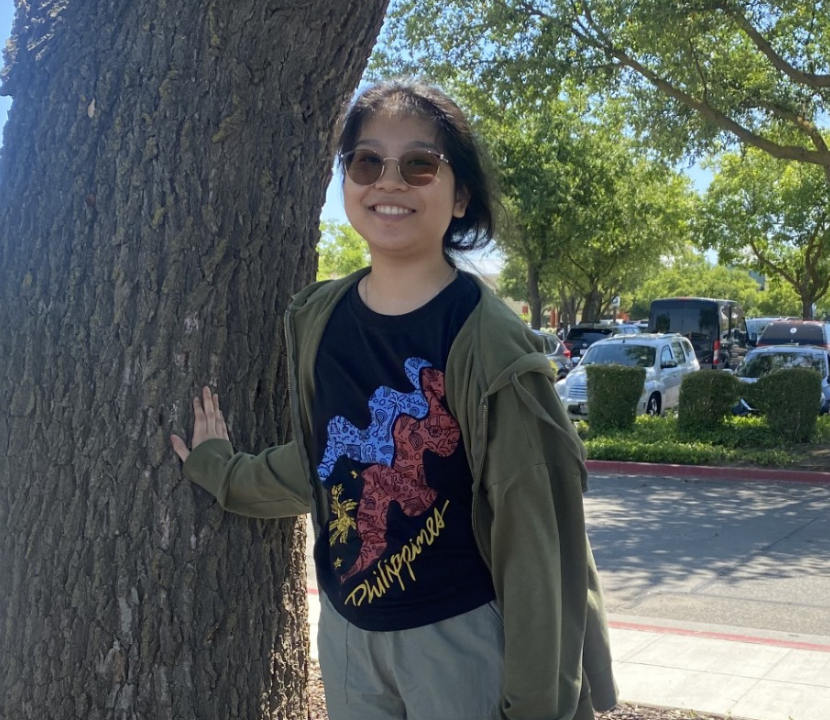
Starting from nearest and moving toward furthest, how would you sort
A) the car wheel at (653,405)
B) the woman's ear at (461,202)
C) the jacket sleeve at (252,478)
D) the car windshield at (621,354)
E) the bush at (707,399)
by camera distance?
the woman's ear at (461,202)
the jacket sleeve at (252,478)
the bush at (707,399)
the car wheel at (653,405)
the car windshield at (621,354)

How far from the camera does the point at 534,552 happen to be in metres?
2.04

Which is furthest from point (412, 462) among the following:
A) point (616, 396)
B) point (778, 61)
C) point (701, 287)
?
point (701, 287)

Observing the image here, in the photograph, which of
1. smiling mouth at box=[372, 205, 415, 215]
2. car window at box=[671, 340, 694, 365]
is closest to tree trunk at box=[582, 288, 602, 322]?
car window at box=[671, 340, 694, 365]

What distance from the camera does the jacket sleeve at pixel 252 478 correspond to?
259 centimetres

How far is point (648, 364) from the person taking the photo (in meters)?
19.1

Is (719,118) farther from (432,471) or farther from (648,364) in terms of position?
(432,471)

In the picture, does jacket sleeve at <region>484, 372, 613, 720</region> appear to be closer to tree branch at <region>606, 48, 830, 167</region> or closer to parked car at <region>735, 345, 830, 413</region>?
tree branch at <region>606, 48, 830, 167</region>

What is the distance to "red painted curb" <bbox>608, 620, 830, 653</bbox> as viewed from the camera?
18.3 ft

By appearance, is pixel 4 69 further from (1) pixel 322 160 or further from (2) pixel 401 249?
(2) pixel 401 249

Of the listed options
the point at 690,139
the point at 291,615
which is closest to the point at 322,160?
the point at 291,615

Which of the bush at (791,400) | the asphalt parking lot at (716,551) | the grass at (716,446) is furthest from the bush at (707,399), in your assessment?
the asphalt parking lot at (716,551)

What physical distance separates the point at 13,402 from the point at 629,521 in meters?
7.75

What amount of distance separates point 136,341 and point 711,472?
10822 mm

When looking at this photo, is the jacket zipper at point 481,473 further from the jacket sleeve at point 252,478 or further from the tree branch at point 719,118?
the tree branch at point 719,118
